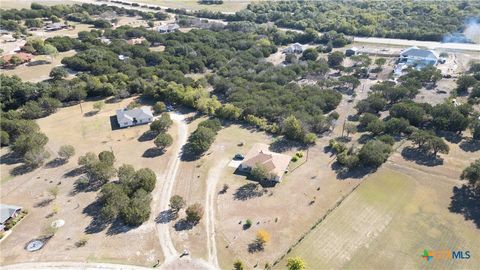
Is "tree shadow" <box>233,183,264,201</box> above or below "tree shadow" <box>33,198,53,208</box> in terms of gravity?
above

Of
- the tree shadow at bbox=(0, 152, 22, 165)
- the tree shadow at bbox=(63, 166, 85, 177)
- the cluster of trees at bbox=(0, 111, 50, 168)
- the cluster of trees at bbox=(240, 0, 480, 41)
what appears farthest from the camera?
the cluster of trees at bbox=(240, 0, 480, 41)

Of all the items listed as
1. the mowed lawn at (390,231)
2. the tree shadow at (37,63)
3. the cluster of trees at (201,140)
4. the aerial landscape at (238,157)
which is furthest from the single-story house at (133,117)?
the tree shadow at (37,63)

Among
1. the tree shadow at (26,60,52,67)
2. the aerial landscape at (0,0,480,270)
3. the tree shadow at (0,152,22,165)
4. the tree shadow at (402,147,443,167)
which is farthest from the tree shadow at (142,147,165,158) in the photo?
the tree shadow at (26,60,52,67)

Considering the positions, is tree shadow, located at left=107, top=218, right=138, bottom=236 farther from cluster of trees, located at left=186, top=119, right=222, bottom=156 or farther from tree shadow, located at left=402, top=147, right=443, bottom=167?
tree shadow, located at left=402, top=147, right=443, bottom=167

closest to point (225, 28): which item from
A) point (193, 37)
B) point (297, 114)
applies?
point (193, 37)

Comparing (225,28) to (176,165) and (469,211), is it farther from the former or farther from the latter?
(469,211)

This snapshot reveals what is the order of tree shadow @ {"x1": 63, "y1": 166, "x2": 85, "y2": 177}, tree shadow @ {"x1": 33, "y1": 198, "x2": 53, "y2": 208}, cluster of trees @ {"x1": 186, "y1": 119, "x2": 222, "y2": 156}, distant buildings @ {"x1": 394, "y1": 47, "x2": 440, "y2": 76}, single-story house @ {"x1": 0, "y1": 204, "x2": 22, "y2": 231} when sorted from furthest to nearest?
distant buildings @ {"x1": 394, "y1": 47, "x2": 440, "y2": 76} < cluster of trees @ {"x1": 186, "y1": 119, "x2": 222, "y2": 156} < tree shadow @ {"x1": 63, "y1": 166, "x2": 85, "y2": 177} < tree shadow @ {"x1": 33, "y1": 198, "x2": 53, "y2": 208} < single-story house @ {"x1": 0, "y1": 204, "x2": 22, "y2": 231}

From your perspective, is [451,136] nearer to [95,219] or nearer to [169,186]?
[169,186]

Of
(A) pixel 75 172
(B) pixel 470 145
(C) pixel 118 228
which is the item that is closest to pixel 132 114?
(A) pixel 75 172
